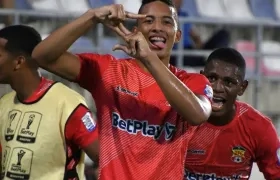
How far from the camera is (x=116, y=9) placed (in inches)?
166

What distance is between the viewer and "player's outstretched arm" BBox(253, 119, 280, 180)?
19.5 ft

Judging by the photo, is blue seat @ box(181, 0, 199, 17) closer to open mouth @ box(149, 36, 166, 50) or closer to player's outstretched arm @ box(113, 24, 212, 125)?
open mouth @ box(149, 36, 166, 50)

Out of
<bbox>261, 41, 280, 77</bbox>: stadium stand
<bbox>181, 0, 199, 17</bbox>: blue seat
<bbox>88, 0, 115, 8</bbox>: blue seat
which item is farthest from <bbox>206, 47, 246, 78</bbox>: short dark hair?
<bbox>261, 41, 280, 77</bbox>: stadium stand

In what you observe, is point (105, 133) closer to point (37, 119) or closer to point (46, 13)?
point (37, 119)

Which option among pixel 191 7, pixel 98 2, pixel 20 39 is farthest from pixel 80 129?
pixel 191 7

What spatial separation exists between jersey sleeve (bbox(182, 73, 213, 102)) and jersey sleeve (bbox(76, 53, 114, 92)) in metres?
0.41

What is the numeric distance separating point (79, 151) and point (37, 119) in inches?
12.3

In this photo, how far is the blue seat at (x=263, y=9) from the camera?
34.5 feet

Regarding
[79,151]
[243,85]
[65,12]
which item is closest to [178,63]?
[65,12]

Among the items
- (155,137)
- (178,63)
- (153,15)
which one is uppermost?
(153,15)

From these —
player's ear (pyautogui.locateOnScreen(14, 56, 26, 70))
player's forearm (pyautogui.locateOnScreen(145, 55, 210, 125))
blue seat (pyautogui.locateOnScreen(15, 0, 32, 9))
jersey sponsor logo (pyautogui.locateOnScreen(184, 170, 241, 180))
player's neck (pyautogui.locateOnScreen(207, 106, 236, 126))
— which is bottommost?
jersey sponsor logo (pyautogui.locateOnScreen(184, 170, 241, 180))

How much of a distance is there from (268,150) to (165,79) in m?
1.91

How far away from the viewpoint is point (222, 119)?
6078 mm

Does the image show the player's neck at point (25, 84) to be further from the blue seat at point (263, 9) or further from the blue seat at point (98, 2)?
the blue seat at point (263, 9)
